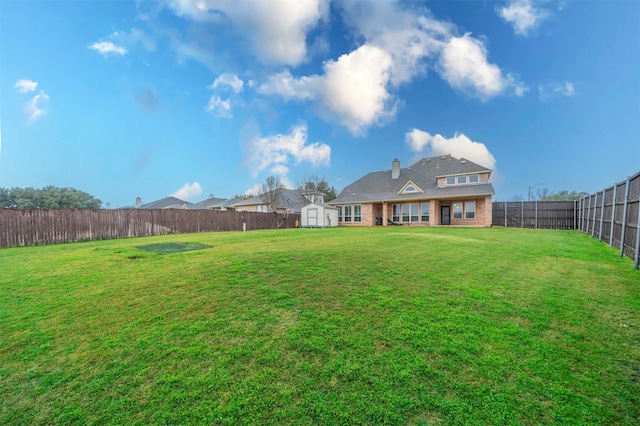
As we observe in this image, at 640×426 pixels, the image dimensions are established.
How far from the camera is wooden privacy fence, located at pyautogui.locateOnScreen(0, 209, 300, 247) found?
12.4 m

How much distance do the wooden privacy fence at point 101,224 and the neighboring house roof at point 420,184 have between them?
39.8ft

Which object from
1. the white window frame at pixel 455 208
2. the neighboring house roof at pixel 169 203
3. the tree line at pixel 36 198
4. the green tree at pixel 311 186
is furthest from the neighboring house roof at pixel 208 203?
the white window frame at pixel 455 208

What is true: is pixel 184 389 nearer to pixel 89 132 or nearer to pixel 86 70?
pixel 86 70

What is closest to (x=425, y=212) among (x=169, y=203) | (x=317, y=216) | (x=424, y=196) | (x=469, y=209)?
(x=424, y=196)

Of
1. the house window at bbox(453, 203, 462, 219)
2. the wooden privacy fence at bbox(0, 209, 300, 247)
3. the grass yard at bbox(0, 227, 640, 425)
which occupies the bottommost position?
the grass yard at bbox(0, 227, 640, 425)

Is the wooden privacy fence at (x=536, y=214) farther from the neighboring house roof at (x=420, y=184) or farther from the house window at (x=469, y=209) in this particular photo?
the neighboring house roof at (x=420, y=184)

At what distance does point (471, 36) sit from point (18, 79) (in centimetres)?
2492

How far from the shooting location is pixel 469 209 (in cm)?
2170

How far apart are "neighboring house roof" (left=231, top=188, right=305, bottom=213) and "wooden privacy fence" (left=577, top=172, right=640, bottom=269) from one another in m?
28.4

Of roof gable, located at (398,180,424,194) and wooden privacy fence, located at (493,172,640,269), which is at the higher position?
roof gable, located at (398,180,424,194)

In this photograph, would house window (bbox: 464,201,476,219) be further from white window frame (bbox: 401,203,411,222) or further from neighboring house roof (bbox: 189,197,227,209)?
neighboring house roof (bbox: 189,197,227,209)

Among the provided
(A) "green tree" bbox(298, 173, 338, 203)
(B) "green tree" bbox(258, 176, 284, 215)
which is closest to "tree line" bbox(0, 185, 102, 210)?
(B) "green tree" bbox(258, 176, 284, 215)

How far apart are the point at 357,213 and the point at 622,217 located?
20.6 m

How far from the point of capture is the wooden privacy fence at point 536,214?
1862 cm
